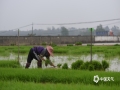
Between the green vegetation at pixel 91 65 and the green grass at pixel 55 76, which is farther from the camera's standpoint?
the green vegetation at pixel 91 65

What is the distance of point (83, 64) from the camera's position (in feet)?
22.9

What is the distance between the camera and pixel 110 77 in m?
4.96

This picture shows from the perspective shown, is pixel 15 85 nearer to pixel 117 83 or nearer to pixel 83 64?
pixel 117 83

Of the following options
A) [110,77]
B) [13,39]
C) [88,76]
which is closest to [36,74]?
[88,76]

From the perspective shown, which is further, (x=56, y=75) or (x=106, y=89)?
(x=56, y=75)

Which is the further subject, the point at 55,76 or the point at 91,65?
the point at 91,65

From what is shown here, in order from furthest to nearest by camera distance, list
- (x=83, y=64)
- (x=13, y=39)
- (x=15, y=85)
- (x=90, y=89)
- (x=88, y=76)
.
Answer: (x=13, y=39)
(x=83, y=64)
(x=88, y=76)
(x=15, y=85)
(x=90, y=89)

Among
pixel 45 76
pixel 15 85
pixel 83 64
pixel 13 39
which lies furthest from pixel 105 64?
pixel 13 39

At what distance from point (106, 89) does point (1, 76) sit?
2.95 meters

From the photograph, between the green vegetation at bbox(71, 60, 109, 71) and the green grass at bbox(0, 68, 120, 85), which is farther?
the green vegetation at bbox(71, 60, 109, 71)

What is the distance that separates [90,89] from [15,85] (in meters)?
1.61

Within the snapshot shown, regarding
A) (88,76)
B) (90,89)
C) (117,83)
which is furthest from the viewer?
(88,76)

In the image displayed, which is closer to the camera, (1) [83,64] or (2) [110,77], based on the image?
(2) [110,77]

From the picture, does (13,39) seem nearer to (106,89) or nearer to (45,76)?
(45,76)
